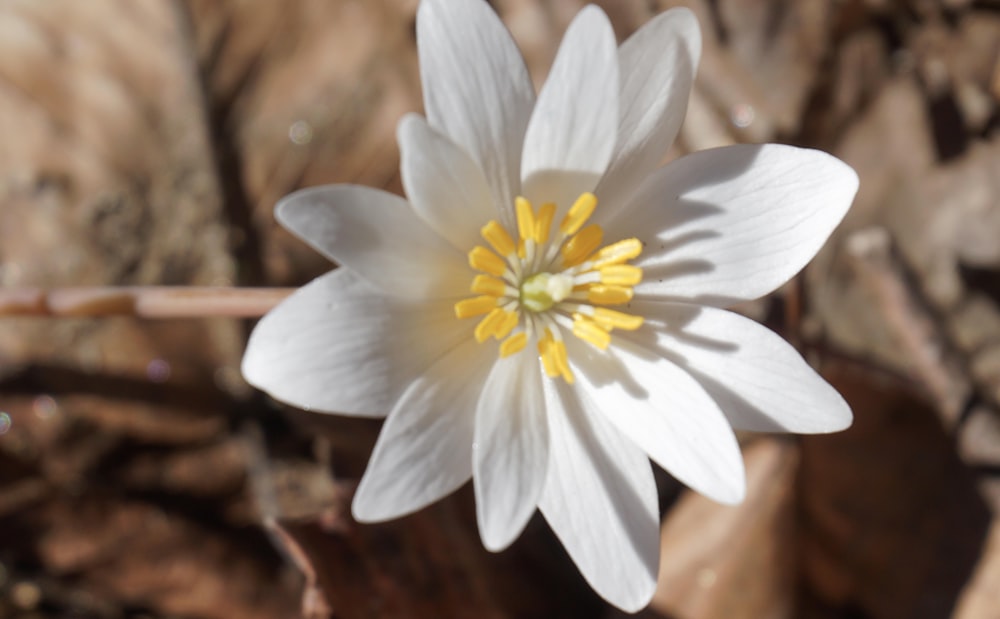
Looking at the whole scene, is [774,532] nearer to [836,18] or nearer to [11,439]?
[836,18]

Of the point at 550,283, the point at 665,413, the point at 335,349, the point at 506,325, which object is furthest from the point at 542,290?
the point at 335,349

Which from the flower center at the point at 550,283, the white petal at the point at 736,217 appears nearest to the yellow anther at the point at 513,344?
the flower center at the point at 550,283

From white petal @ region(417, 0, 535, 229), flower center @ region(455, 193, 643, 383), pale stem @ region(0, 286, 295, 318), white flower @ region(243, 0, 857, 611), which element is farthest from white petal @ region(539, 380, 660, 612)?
pale stem @ region(0, 286, 295, 318)

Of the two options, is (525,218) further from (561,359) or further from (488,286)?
(561,359)

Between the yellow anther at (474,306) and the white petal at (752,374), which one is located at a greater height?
the yellow anther at (474,306)

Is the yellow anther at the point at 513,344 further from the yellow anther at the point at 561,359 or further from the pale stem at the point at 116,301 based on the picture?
the pale stem at the point at 116,301

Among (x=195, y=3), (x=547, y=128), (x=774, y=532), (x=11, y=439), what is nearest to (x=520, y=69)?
(x=547, y=128)
